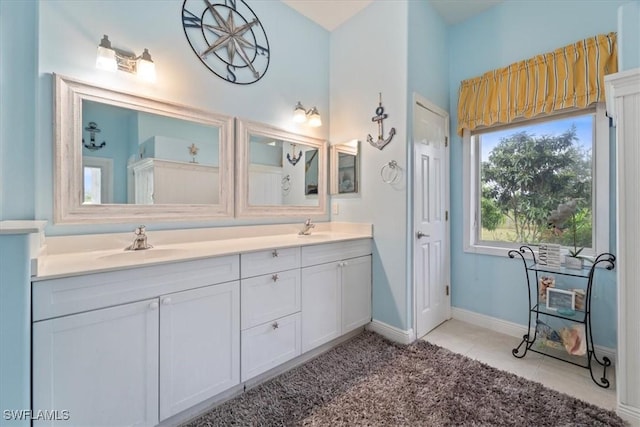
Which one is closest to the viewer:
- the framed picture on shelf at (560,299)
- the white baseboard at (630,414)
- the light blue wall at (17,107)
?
the light blue wall at (17,107)

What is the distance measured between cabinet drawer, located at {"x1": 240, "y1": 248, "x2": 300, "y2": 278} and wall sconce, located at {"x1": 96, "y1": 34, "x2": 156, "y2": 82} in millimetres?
1299

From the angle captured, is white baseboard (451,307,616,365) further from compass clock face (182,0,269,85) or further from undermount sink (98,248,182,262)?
compass clock face (182,0,269,85)

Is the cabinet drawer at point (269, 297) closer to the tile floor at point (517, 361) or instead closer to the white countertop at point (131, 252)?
the white countertop at point (131, 252)

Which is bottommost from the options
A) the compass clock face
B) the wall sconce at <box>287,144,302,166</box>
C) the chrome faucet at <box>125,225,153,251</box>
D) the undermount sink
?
the undermount sink

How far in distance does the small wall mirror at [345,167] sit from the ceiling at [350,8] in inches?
48.0

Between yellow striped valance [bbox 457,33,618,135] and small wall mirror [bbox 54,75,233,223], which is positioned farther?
yellow striped valance [bbox 457,33,618,135]

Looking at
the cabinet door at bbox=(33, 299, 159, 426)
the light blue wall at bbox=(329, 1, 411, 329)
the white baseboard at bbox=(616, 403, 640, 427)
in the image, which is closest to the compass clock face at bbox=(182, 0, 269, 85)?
the light blue wall at bbox=(329, 1, 411, 329)

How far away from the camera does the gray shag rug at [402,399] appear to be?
1.40 metres

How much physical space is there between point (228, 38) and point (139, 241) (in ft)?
5.43

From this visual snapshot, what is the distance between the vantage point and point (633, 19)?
1427mm

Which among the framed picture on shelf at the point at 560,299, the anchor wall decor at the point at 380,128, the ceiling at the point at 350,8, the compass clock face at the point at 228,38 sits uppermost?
the ceiling at the point at 350,8

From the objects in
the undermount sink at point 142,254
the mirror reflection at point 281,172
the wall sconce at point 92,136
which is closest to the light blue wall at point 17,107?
the wall sconce at point 92,136

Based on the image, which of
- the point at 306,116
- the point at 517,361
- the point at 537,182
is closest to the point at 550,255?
the point at 537,182

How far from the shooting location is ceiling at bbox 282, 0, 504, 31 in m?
2.41
